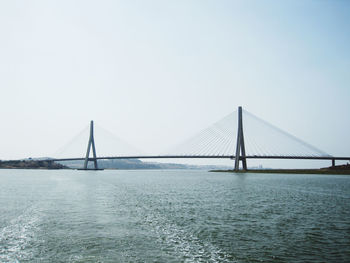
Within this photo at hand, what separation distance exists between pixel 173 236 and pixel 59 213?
26.9 ft

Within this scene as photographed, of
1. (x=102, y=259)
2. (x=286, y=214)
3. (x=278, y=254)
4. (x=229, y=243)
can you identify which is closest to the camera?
(x=102, y=259)

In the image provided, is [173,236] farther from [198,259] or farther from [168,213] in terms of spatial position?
[168,213]

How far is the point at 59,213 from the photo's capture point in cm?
1606

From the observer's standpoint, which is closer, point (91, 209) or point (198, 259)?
point (198, 259)

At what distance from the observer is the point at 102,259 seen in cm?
802

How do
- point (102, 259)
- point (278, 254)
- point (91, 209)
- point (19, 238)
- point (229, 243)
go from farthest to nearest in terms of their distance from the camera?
point (91, 209) < point (19, 238) < point (229, 243) < point (278, 254) < point (102, 259)

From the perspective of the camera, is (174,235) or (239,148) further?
(239,148)

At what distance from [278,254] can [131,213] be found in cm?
934

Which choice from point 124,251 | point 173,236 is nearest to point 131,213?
point 173,236

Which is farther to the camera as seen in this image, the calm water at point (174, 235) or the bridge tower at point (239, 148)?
the bridge tower at point (239, 148)

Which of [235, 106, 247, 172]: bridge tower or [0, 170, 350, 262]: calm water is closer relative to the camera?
[0, 170, 350, 262]: calm water

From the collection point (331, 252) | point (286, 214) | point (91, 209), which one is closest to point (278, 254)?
point (331, 252)

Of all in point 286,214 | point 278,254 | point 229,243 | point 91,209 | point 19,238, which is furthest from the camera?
point 91,209

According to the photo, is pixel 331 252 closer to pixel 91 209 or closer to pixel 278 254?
pixel 278 254
